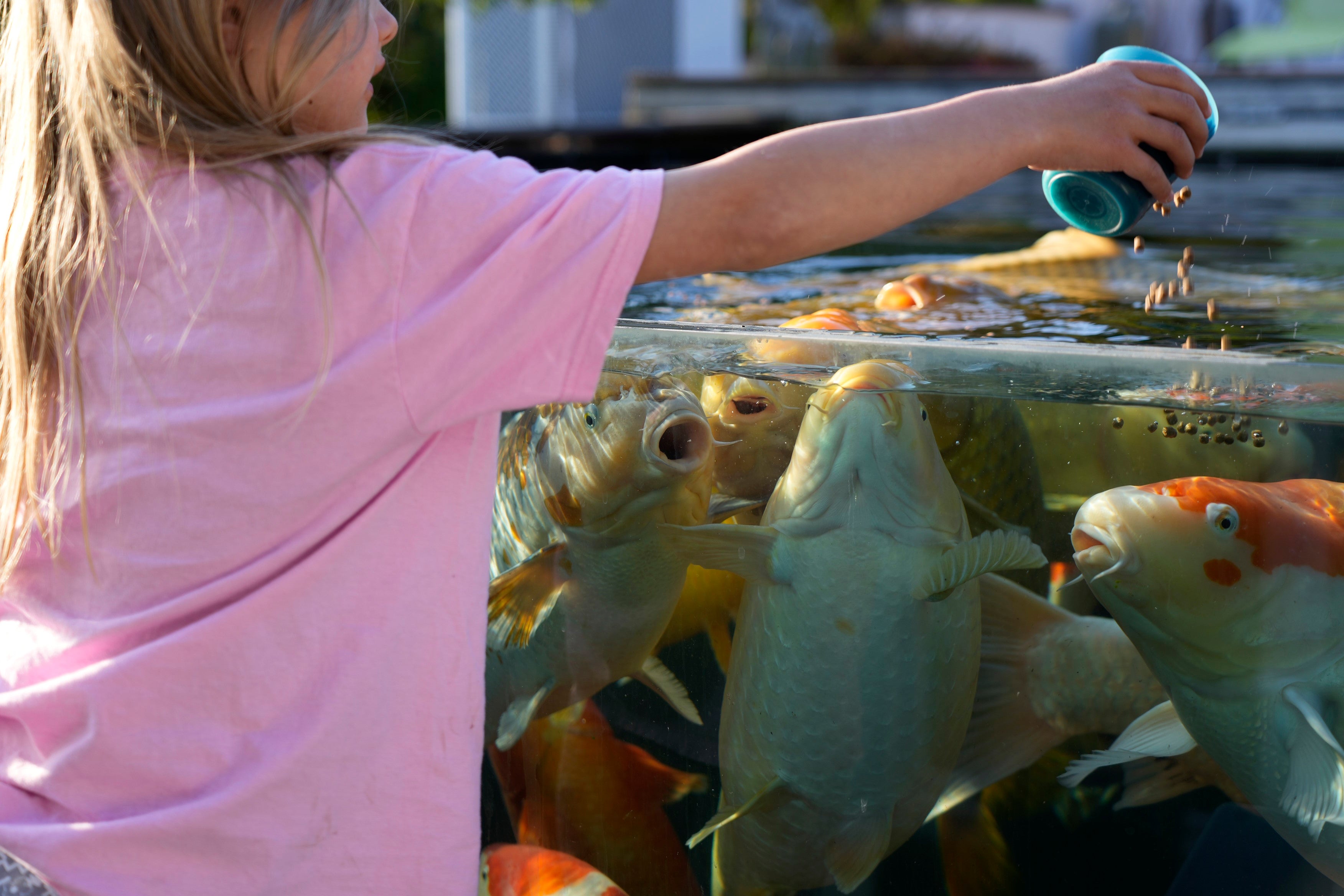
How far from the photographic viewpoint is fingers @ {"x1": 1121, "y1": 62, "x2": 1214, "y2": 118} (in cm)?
125

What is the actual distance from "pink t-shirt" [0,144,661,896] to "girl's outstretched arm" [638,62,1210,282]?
0.06 metres

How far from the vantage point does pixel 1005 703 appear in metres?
1.59

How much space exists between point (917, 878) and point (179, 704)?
39.7 inches

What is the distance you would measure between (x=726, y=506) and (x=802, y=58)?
51.7ft

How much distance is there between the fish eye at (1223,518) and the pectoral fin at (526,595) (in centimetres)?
89

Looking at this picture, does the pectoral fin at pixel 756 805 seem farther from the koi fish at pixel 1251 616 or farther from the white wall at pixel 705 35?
A: the white wall at pixel 705 35

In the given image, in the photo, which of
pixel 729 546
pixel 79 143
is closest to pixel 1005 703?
pixel 729 546

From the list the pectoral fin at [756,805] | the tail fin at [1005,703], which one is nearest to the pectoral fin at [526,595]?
the pectoral fin at [756,805]

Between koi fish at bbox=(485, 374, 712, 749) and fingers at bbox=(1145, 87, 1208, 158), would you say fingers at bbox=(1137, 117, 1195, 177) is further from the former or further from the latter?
koi fish at bbox=(485, 374, 712, 749)

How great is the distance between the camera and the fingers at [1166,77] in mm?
1250

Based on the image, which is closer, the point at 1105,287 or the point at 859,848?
the point at 859,848

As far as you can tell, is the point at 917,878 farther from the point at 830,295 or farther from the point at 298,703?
the point at 830,295

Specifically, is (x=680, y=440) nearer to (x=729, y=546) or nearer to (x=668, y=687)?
(x=729, y=546)

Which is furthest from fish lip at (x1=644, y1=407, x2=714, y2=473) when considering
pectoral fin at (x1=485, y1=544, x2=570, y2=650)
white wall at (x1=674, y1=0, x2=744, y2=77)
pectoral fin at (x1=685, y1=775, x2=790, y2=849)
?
white wall at (x1=674, y1=0, x2=744, y2=77)
